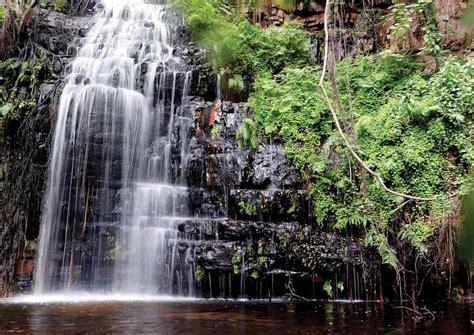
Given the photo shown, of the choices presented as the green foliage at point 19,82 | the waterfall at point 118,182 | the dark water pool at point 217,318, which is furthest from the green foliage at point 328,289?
the green foliage at point 19,82

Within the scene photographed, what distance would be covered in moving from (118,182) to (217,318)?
5429mm

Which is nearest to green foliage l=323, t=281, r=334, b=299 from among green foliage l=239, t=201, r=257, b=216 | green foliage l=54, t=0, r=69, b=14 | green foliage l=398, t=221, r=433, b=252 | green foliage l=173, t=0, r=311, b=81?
green foliage l=398, t=221, r=433, b=252

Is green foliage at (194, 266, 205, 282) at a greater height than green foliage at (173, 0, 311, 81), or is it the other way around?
green foliage at (173, 0, 311, 81)

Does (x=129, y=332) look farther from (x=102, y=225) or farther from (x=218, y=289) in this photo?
(x=102, y=225)

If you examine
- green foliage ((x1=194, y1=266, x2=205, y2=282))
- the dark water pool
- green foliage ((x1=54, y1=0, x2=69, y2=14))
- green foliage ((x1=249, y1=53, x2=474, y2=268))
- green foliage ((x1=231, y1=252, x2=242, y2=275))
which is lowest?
the dark water pool

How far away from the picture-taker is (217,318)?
22.2 feet

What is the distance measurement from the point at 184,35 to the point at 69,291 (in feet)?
30.5

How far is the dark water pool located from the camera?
5.91 m

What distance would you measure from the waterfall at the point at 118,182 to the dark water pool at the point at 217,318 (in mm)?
1584

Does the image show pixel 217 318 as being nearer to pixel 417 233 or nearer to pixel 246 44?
pixel 417 233

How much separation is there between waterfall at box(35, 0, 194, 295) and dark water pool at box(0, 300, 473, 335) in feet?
5.20

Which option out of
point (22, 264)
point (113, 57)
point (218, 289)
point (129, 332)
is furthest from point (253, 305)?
point (113, 57)

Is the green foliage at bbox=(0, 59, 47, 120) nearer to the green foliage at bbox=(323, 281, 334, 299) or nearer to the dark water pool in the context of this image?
the dark water pool

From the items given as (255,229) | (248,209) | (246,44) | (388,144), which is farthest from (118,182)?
(388,144)
